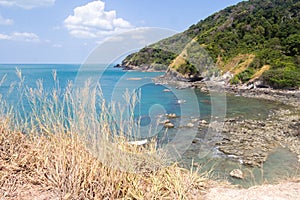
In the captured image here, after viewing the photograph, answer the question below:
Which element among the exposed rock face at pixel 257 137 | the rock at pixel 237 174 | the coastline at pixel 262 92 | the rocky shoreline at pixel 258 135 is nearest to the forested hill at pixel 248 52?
the coastline at pixel 262 92

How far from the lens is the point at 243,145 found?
11344 mm

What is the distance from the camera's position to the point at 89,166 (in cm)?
272

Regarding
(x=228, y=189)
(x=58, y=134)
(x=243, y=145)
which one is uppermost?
(x=58, y=134)

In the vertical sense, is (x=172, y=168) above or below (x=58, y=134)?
below

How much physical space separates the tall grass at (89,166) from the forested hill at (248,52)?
22.9m

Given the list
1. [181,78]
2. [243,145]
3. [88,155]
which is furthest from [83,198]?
[181,78]

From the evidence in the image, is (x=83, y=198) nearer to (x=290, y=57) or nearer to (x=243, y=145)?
(x=243, y=145)

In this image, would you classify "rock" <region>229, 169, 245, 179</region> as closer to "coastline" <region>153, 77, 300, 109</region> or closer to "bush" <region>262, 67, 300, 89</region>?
"coastline" <region>153, 77, 300, 109</region>

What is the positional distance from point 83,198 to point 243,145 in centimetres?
1010

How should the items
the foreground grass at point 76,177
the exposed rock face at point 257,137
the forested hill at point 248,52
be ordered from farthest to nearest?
the forested hill at point 248,52 < the exposed rock face at point 257,137 < the foreground grass at point 76,177

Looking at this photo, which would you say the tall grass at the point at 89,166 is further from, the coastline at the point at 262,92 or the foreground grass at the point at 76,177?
the coastline at the point at 262,92

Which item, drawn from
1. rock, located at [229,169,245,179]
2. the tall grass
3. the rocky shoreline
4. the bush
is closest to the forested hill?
the bush

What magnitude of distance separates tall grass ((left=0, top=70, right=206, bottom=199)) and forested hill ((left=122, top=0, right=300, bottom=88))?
75.3 ft

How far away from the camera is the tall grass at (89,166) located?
2570 millimetres
